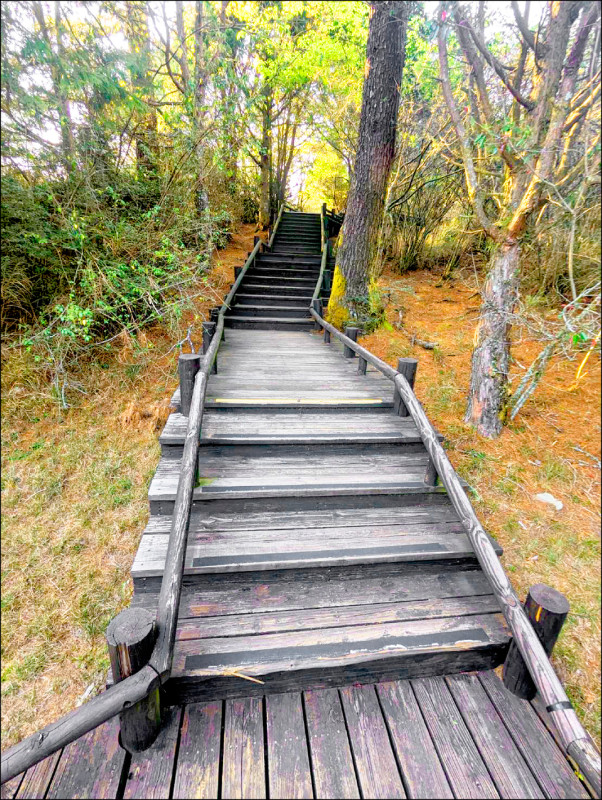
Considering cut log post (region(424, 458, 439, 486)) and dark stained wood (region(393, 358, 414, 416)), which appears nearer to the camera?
cut log post (region(424, 458, 439, 486))

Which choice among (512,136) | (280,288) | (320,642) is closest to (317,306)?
(280,288)

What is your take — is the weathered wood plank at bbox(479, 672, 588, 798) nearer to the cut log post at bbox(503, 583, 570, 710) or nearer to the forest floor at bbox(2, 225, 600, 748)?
the cut log post at bbox(503, 583, 570, 710)

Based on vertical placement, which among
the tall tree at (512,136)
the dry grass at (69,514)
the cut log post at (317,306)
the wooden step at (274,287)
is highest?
the tall tree at (512,136)

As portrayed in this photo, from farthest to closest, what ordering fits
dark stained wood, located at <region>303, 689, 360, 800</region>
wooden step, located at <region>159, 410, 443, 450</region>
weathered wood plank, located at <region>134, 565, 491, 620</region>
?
1. wooden step, located at <region>159, 410, 443, 450</region>
2. weathered wood plank, located at <region>134, 565, 491, 620</region>
3. dark stained wood, located at <region>303, 689, 360, 800</region>

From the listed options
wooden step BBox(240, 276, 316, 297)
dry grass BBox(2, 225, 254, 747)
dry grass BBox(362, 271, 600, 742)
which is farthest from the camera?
wooden step BBox(240, 276, 316, 297)

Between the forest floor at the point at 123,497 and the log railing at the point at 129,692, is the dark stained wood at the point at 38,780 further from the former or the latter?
the forest floor at the point at 123,497

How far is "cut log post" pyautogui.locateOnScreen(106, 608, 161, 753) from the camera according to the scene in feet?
5.08

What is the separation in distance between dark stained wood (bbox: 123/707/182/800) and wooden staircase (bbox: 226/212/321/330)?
6062 millimetres

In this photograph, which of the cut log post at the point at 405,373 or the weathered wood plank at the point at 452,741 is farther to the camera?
the cut log post at the point at 405,373

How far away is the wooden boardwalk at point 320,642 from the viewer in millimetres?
1611

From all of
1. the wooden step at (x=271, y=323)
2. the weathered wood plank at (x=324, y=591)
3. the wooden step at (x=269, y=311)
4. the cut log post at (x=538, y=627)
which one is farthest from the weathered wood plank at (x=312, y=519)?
the wooden step at (x=269, y=311)

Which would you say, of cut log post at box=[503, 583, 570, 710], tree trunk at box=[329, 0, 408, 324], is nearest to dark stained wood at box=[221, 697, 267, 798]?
cut log post at box=[503, 583, 570, 710]

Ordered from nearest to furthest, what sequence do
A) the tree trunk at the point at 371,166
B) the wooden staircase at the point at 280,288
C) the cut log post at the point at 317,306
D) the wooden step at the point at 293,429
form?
the wooden step at the point at 293,429 → the tree trunk at the point at 371,166 → the cut log post at the point at 317,306 → the wooden staircase at the point at 280,288

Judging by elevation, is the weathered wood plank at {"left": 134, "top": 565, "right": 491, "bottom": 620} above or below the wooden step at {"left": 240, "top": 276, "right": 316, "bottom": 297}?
below
